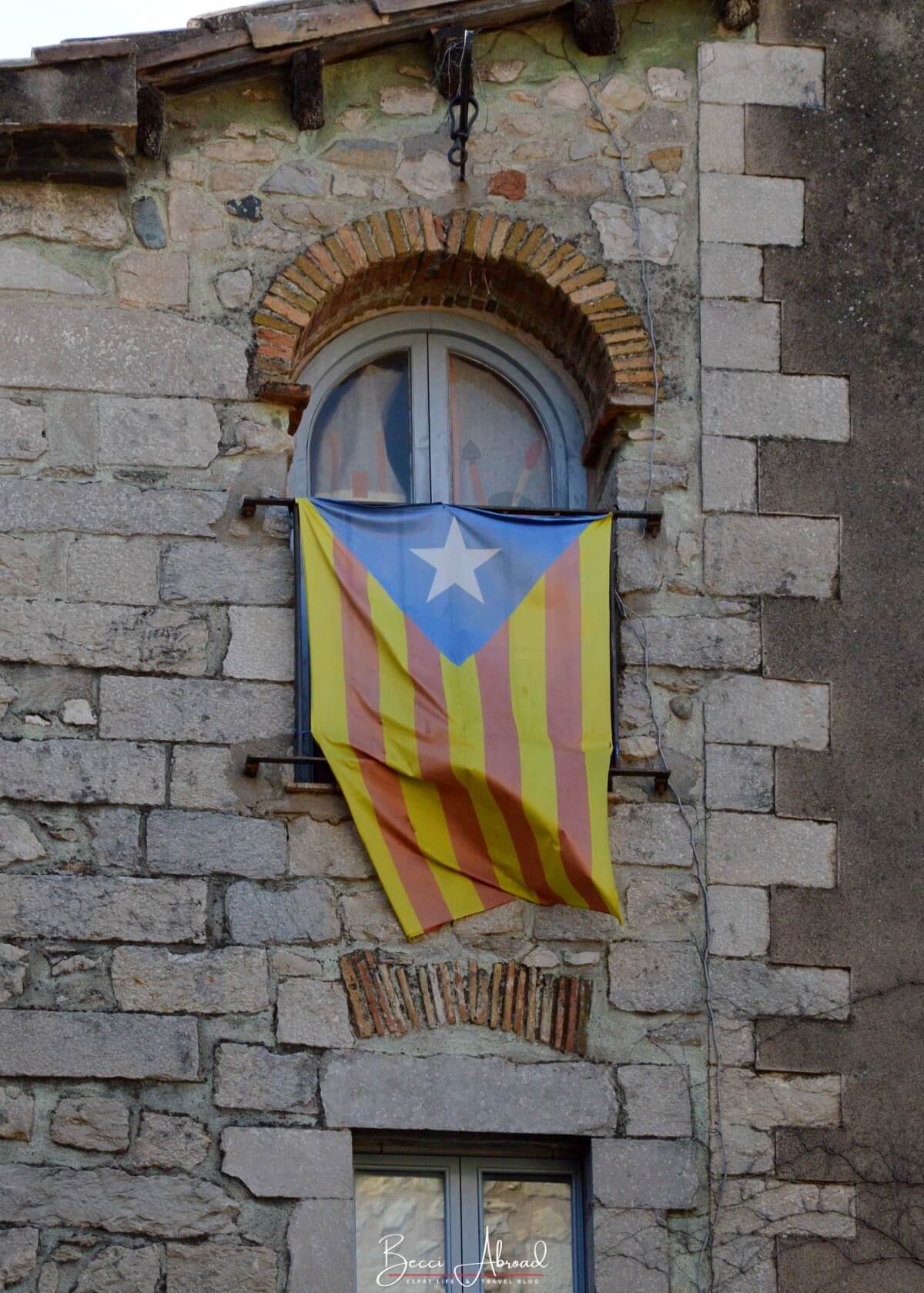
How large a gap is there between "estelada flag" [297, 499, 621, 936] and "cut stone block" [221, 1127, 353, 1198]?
701mm

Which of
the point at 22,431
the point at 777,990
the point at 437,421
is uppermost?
the point at 437,421

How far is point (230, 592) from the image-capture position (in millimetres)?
6973

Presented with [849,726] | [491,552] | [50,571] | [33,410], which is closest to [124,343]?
[33,410]

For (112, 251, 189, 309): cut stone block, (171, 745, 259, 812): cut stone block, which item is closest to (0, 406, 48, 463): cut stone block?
(112, 251, 189, 309): cut stone block

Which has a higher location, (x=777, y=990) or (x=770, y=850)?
(x=770, y=850)

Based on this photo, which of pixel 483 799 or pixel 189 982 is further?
pixel 483 799

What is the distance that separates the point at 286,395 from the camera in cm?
721

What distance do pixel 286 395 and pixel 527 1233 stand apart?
284 centimetres

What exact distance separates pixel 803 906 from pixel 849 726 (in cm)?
63

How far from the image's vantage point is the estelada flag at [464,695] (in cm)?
671

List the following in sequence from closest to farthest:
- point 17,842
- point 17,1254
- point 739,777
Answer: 1. point 17,1254
2. point 17,842
3. point 739,777

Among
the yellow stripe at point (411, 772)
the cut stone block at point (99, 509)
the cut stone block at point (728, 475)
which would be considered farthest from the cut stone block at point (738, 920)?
the cut stone block at point (99, 509)

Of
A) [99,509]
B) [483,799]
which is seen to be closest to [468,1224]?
[483,799]

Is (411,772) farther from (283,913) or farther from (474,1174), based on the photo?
(474,1174)
